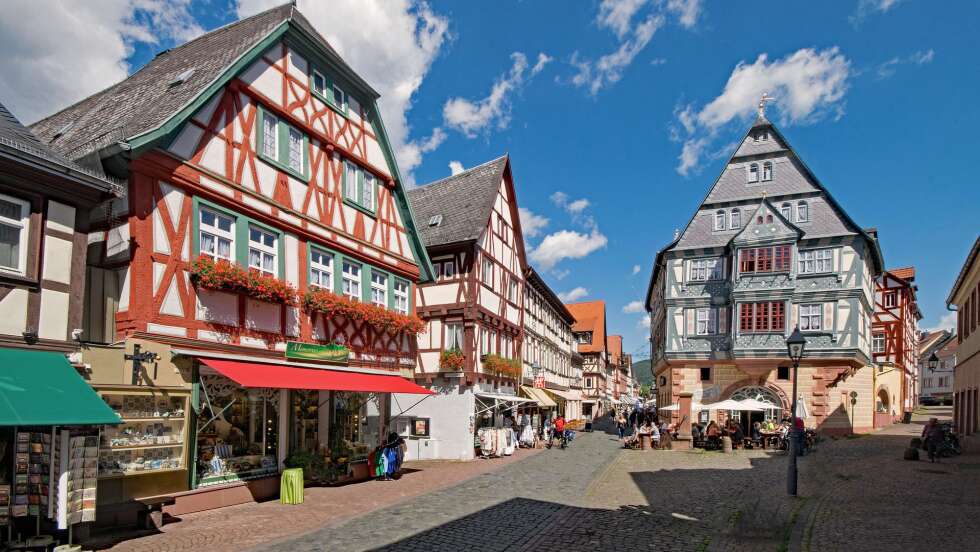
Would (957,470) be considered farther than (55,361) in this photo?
Yes

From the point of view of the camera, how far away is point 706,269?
35281 mm

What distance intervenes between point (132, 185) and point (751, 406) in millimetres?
24518

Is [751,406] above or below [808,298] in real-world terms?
below

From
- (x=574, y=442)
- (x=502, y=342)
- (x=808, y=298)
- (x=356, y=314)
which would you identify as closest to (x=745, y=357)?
(x=808, y=298)

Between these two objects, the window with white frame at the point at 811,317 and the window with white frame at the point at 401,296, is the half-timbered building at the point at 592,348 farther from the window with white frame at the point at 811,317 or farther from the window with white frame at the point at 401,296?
the window with white frame at the point at 401,296

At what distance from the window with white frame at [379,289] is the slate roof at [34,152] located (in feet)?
28.6

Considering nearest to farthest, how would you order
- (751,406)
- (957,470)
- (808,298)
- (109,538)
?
1. (109,538)
2. (957,470)
3. (751,406)
4. (808,298)

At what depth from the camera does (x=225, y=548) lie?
31.8 feet

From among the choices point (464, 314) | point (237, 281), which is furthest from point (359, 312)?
point (464, 314)

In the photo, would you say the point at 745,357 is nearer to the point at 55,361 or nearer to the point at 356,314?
the point at 356,314

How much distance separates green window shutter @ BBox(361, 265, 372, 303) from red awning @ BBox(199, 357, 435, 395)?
2055 mm

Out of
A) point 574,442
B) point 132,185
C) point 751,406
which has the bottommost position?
point 574,442

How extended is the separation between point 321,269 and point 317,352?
208 centimetres

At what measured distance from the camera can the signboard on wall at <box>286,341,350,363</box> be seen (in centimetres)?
1499
